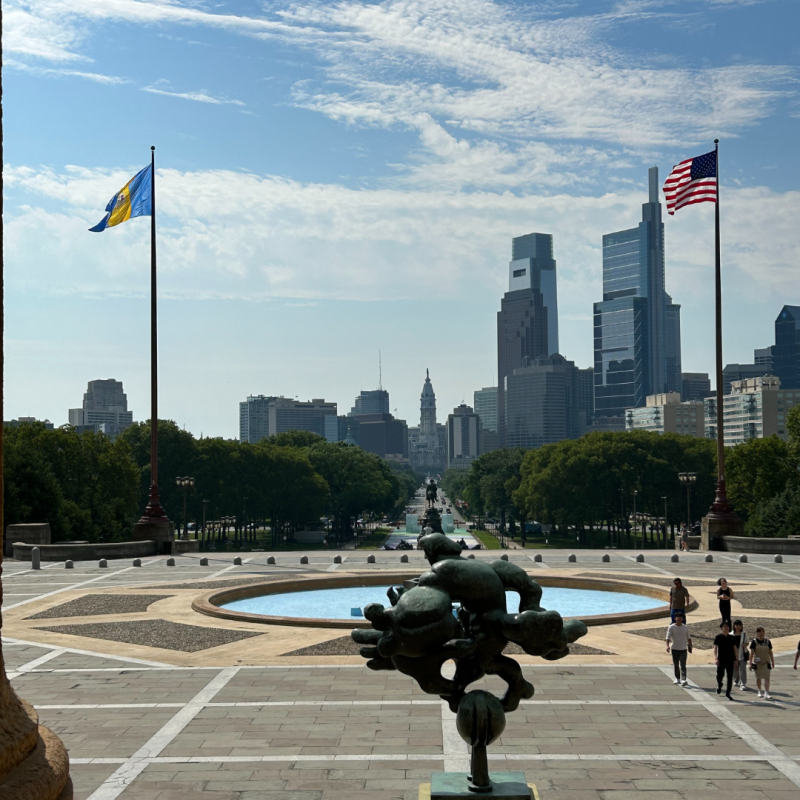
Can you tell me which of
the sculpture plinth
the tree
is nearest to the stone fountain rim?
the sculpture plinth

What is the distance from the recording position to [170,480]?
79875 millimetres

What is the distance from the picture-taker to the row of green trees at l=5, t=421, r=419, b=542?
56438 millimetres

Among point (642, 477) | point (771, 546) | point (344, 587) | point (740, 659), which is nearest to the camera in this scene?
point (740, 659)

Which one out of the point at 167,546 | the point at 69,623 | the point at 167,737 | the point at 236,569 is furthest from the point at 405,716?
the point at 167,546

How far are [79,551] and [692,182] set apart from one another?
33.3 metres

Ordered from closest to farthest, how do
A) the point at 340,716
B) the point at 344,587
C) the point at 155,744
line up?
1. the point at 155,744
2. the point at 340,716
3. the point at 344,587

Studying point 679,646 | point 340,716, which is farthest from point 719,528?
point 340,716

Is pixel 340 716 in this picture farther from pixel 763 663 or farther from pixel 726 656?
pixel 763 663

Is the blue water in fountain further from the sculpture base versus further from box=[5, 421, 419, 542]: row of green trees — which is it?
box=[5, 421, 419, 542]: row of green trees

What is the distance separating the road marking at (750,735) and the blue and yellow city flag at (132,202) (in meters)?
33.7

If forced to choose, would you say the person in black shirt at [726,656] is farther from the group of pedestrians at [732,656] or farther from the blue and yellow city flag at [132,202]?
the blue and yellow city flag at [132,202]

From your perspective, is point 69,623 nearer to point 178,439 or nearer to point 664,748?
point 664,748

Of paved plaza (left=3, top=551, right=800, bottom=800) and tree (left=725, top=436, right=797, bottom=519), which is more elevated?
tree (left=725, top=436, right=797, bottom=519)

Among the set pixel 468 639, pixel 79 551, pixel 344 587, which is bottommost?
pixel 344 587
